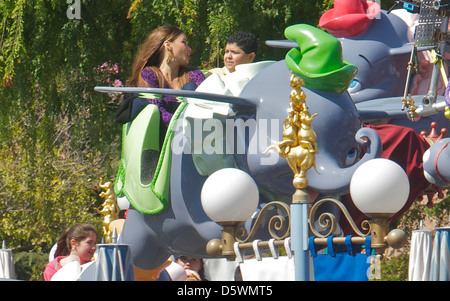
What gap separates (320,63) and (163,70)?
119cm

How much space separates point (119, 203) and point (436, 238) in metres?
3.21

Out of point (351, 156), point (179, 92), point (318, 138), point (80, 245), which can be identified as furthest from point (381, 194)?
point (80, 245)

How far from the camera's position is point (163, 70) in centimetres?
574

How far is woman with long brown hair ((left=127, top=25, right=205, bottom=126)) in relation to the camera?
5641 millimetres

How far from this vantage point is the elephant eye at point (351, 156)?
16.6ft

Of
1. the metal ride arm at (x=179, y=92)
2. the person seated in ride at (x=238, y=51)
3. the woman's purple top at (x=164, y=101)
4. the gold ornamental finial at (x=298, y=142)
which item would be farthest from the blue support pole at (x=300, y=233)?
the person seated in ride at (x=238, y=51)

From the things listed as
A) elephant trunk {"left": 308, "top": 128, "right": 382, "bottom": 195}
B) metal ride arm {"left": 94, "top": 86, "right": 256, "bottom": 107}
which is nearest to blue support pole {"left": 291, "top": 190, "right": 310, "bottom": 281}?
elephant trunk {"left": 308, "top": 128, "right": 382, "bottom": 195}

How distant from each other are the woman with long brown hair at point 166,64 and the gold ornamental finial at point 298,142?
1486 millimetres

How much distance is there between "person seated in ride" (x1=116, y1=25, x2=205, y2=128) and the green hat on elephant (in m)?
0.83

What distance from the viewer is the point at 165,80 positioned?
18.6 ft

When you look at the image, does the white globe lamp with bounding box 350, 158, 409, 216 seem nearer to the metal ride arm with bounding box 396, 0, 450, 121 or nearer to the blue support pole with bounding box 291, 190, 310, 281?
the blue support pole with bounding box 291, 190, 310, 281

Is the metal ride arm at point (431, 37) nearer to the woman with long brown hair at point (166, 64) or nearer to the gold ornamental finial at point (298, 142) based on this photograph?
the woman with long brown hair at point (166, 64)
